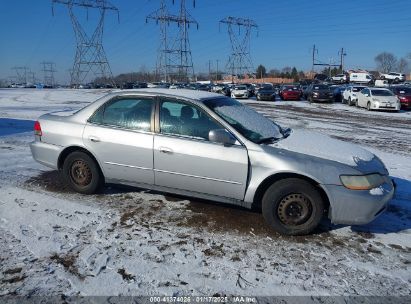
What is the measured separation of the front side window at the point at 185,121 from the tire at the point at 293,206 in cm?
102

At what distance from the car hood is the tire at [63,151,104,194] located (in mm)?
2508

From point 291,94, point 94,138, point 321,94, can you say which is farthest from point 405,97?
point 94,138

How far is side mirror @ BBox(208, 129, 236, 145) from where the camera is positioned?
4.05 metres

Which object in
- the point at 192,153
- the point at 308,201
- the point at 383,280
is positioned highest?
the point at 192,153

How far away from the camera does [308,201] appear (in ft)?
12.9

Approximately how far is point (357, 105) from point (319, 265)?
24491mm

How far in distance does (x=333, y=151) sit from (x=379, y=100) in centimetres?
2059

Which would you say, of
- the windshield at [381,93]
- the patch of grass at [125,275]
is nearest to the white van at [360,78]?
the windshield at [381,93]

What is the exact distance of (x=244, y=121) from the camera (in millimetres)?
4547

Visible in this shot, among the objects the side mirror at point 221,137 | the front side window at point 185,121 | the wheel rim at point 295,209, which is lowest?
the wheel rim at point 295,209

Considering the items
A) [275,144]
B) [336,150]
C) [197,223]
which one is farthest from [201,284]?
[336,150]

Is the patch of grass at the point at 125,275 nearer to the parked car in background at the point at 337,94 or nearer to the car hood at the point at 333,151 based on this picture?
A: the car hood at the point at 333,151

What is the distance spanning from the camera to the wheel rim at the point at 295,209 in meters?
3.95

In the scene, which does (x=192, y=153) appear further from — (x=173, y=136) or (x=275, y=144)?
(x=275, y=144)
